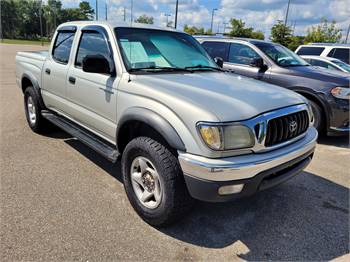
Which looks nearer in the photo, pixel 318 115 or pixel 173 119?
pixel 173 119

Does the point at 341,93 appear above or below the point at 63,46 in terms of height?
→ below

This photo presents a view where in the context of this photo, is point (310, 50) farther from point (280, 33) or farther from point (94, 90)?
point (280, 33)

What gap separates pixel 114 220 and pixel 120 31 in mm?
2123

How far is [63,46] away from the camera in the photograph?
4559 mm

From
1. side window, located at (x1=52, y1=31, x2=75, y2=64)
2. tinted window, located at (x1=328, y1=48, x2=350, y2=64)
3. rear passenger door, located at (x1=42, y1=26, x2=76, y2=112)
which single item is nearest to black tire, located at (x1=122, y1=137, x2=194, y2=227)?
rear passenger door, located at (x1=42, y1=26, x2=76, y2=112)

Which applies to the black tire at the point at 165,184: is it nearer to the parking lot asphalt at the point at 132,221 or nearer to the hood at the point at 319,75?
the parking lot asphalt at the point at 132,221

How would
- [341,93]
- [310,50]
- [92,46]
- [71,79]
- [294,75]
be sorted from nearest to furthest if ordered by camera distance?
1. [92,46]
2. [71,79]
3. [341,93]
4. [294,75]
5. [310,50]

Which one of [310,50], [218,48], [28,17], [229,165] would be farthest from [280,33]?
[28,17]

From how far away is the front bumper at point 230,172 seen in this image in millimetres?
2373

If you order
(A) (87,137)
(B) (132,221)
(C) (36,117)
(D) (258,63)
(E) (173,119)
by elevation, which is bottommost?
(B) (132,221)

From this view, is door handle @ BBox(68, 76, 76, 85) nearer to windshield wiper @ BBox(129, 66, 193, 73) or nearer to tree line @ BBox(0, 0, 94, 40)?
windshield wiper @ BBox(129, 66, 193, 73)

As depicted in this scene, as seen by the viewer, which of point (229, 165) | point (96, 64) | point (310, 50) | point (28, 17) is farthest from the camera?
point (28, 17)

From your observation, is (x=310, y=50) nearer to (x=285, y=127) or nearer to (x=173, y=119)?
(x=285, y=127)

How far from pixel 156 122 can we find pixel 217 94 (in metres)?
0.62
